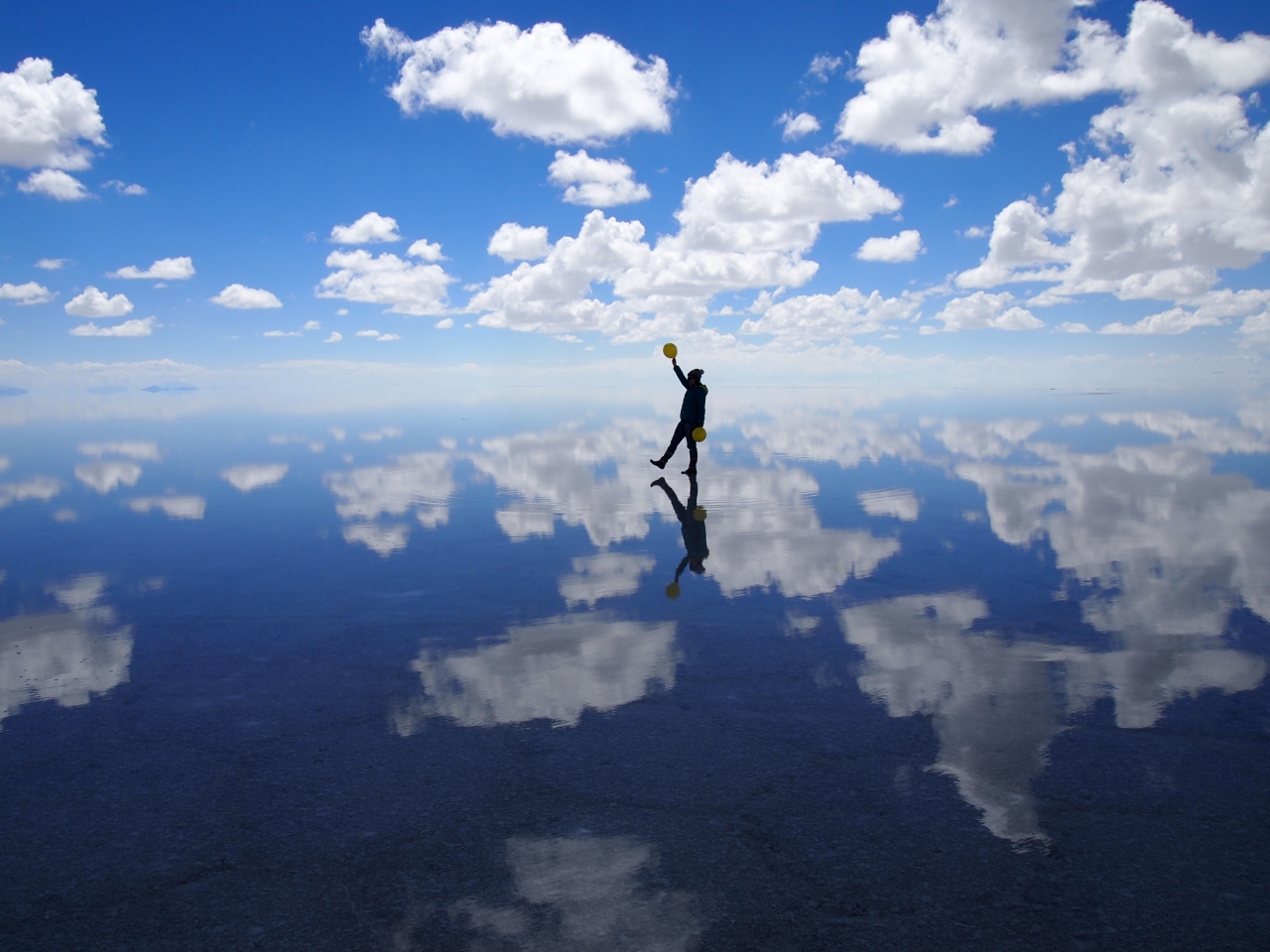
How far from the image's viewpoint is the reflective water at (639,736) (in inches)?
116

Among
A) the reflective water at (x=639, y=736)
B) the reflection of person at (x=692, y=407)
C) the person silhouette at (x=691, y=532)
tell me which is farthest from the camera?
the reflection of person at (x=692, y=407)

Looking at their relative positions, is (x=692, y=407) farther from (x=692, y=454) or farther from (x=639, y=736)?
(x=639, y=736)

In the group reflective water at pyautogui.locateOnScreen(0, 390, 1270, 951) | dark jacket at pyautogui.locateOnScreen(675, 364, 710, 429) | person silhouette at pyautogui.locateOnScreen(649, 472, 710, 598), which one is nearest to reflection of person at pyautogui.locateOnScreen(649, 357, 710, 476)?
dark jacket at pyautogui.locateOnScreen(675, 364, 710, 429)

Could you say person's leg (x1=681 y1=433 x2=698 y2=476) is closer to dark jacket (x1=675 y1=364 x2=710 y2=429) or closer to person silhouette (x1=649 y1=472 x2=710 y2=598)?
dark jacket (x1=675 y1=364 x2=710 y2=429)

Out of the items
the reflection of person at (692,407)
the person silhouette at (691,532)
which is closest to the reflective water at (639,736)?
the person silhouette at (691,532)

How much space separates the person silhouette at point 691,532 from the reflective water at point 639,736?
14 centimetres

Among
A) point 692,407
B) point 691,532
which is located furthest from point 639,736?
point 692,407

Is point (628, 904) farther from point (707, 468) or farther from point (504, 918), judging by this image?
point (707, 468)

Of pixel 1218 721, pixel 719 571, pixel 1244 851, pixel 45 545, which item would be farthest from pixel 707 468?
pixel 1244 851

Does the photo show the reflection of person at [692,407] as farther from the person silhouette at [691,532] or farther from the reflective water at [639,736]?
the reflective water at [639,736]

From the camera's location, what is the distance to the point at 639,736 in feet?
14.0

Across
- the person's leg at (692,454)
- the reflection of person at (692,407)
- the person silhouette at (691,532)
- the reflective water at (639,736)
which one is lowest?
the reflective water at (639,736)

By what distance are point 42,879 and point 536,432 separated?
25858 mm

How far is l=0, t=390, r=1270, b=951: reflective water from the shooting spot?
2.94 m
